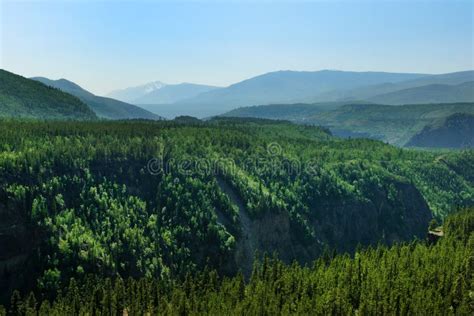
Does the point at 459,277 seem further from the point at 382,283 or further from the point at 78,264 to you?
the point at 78,264

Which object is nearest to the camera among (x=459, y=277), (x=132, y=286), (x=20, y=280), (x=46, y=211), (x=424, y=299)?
(x=424, y=299)

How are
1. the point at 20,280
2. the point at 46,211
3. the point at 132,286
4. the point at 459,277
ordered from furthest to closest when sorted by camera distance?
the point at 46,211, the point at 20,280, the point at 132,286, the point at 459,277

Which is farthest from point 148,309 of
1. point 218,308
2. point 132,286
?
point 218,308

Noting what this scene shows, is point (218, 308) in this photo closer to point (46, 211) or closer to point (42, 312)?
point (42, 312)

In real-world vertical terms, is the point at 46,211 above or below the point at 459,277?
above

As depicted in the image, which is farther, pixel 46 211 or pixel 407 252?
pixel 46 211

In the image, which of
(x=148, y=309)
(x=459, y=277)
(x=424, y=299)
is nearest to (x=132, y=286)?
(x=148, y=309)
